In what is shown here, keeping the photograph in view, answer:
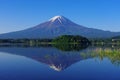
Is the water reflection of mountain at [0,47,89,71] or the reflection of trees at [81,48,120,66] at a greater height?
the reflection of trees at [81,48,120,66]

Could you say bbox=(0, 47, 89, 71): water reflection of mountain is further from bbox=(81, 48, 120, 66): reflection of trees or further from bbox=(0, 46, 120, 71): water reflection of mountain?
bbox=(81, 48, 120, 66): reflection of trees

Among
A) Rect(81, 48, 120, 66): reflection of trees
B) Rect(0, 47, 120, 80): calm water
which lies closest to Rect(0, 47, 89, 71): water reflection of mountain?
Rect(0, 47, 120, 80): calm water

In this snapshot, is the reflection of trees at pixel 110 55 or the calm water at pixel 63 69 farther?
the reflection of trees at pixel 110 55

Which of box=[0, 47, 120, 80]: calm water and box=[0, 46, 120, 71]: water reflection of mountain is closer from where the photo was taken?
box=[0, 47, 120, 80]: calm water

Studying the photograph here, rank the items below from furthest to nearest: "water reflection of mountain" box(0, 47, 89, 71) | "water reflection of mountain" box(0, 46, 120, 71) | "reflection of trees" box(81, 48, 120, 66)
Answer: "reflection of trees" box(81, 48, 120, 66) < "water reflection of mountain" box(0, 46, 120, 71) < "water reflection of mountain" box(0, 47, 89, 71)

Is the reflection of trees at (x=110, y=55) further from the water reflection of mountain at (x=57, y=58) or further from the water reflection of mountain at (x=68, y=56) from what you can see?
the water reflection of mountain at (x=57, y=58)

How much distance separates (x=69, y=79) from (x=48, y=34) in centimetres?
16857

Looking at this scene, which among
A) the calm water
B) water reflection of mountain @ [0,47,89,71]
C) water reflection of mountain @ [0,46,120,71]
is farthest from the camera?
water reflection of mountain @ [0,46,120,71]

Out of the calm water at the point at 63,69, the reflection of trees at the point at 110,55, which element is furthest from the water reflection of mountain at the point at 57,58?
the reflection of trees at the point at 110,55

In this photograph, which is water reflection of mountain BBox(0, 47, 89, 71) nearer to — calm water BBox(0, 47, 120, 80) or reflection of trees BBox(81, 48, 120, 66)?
calm water BBox(0, 47, 120, 80)

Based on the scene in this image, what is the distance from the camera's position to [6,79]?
10.9 metres

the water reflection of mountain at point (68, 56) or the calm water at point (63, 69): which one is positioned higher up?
the water reflection of mountain at point (68, 56)

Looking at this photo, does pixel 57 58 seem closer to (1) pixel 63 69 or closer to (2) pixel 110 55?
(2) pixel 110 55

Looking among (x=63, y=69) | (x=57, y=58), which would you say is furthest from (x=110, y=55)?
(x=63, y=69)
